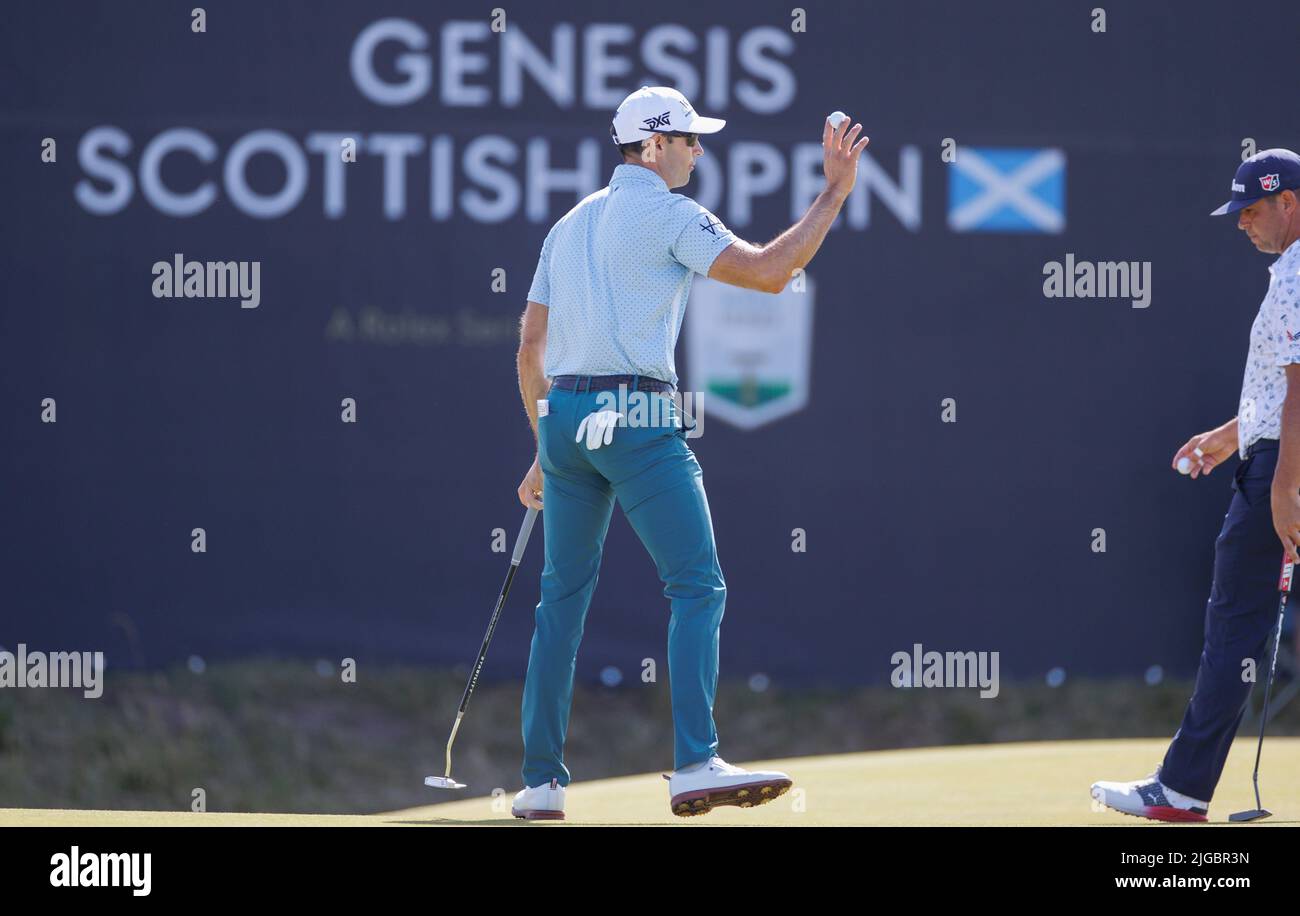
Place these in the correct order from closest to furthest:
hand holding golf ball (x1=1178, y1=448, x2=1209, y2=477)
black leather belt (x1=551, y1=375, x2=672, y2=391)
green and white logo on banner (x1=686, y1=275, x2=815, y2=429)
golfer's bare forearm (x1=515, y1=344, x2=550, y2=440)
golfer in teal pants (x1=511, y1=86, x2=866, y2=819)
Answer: golfer in teal pants (x1=511, y1=86, x2=866, y2=819)
black leather belt (x1=551, y1=375, x2=672, y2=391)
golfer's bare forearm (x1=515, y1=344, x2=550, y2=440)
hand holding golf ball (x1=1178, y1=448, x2=1209, y2=477)
green and white logo on banner (x1=686, y1=275, x2=815, y2=429)

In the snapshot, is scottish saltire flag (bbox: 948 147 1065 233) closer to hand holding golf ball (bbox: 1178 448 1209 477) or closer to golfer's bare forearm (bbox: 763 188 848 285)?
hand holding golf ball (bbox: 1178 448 1209 477)

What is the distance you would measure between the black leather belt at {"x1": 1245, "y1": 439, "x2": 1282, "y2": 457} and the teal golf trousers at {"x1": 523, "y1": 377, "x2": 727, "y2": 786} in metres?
1.31

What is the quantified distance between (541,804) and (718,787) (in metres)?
0.51

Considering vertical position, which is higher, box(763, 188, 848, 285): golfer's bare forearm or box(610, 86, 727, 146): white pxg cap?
box(610, 86, 727, 146): white pxg cap

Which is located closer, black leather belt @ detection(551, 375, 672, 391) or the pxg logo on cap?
black leather belt @ detection(551, 375, 672, 391)

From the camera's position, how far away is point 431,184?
7727 millimetres

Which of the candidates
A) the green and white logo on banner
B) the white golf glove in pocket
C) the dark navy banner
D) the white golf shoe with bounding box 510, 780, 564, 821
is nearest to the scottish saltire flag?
the dark navy banner

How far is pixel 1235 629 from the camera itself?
14.1 ft

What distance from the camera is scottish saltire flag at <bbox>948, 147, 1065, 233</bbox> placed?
780 cm

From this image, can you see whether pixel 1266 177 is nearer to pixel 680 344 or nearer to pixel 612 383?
pixel 612 383

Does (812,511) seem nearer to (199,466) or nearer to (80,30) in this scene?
(199,466)
